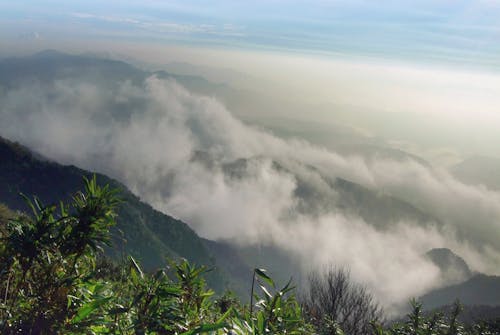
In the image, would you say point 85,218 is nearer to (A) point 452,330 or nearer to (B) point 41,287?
(B) point 41,287

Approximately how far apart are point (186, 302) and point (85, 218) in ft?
3.82

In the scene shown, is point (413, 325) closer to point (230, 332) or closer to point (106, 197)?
point (230, 332)

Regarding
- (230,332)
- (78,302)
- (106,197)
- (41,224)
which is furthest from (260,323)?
(41,224)

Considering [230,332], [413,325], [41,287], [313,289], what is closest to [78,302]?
[41,287]

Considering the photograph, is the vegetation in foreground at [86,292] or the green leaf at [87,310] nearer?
the green leaf at [87,310]

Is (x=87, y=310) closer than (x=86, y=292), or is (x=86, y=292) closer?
(x=87, y=310)

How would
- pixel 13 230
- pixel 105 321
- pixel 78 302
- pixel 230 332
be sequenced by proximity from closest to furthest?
pixel 230 332 < pixel 105 321 < pixel 78 302 < pixel 13 230

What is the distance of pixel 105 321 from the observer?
273 cm

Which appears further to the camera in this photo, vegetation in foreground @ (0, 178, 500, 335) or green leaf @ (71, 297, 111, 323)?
vegetation in foreground @ (0, 178, 500, 335)

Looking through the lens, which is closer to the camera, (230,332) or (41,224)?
(230,332)

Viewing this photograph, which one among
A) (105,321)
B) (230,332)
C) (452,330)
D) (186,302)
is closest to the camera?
(230,332)

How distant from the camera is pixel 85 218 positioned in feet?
10.7

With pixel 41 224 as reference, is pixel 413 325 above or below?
below

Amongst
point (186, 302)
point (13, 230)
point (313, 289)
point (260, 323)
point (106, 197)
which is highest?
point (106, 197)
